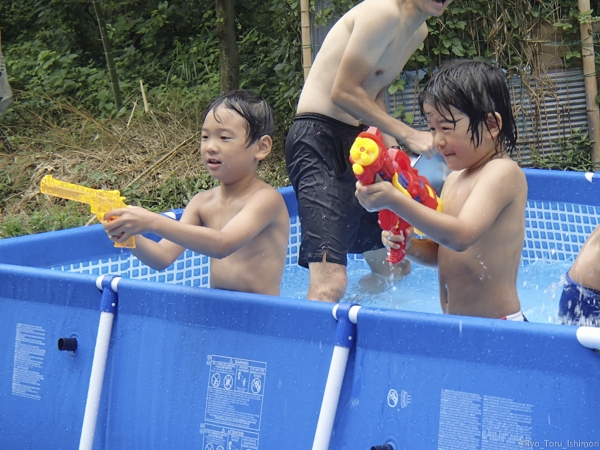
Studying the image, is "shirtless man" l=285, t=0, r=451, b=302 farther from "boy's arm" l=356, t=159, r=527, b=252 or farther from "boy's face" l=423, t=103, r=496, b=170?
"boy's arm" l=356, t=159, r=527, b=252

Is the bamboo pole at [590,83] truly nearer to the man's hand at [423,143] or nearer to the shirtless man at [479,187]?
the man's hand at [423,143]

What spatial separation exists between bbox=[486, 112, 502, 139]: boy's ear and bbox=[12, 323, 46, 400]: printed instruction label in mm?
1581

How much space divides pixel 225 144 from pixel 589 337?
1.49m

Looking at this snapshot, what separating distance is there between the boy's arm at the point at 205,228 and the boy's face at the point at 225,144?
129 mm

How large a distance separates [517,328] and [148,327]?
122cm

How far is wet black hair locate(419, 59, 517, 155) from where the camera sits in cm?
261

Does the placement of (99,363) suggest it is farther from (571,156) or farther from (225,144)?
(571,156)

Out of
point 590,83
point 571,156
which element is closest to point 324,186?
point 571,156

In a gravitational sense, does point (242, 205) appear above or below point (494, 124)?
below

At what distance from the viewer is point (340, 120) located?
12.3 feet

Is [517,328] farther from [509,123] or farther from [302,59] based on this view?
[302,59]

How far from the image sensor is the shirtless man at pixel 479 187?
257cm

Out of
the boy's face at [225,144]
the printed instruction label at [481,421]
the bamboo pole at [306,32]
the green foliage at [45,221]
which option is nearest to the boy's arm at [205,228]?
the boy's face at [225,144]

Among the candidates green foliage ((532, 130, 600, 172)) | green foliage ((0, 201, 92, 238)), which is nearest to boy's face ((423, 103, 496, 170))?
green foliage ((0, 201, 92, 238))
